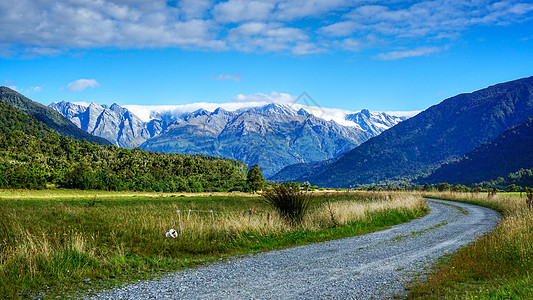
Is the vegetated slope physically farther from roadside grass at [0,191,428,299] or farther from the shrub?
the shrub

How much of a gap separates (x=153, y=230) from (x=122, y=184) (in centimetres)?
10886

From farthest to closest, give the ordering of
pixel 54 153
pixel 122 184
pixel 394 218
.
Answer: pixel 54 153, pixel 122 184, pixel 394 218

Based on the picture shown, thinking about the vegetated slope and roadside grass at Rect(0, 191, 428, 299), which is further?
the vegetated slope

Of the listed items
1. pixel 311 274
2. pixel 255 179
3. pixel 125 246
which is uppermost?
pixel 125 246

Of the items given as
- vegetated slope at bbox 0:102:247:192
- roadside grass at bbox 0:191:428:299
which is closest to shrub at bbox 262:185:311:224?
roadside grass at bbox 0:191:428:299

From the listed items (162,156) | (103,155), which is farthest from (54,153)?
(162,156)

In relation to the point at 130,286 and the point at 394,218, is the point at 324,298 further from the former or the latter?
the point at 394,218

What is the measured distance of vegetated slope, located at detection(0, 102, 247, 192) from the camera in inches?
4117

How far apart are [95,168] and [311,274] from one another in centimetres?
13182

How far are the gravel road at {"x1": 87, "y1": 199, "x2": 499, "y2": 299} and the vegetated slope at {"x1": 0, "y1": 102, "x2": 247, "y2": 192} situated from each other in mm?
99614

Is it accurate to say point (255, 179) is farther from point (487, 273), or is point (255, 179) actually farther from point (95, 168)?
point (487, 273)

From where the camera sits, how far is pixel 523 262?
33.3ft

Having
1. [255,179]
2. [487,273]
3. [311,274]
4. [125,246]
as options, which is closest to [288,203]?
[125,246]

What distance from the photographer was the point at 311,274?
34.4 ft
